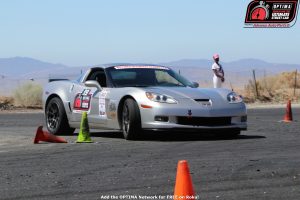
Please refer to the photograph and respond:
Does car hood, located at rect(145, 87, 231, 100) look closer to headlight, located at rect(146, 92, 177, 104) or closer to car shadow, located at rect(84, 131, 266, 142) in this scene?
headlight, located at rect(146, 92, 177, 104)

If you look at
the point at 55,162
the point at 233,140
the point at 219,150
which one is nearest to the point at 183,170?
the point at 55,162

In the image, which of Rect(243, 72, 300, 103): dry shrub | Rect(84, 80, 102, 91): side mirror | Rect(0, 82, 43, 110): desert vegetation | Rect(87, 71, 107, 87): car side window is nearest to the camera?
Rect(84, 80, 102, 91): side mirror

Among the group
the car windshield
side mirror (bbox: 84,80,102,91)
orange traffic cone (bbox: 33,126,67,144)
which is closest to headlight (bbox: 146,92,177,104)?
the car windshield

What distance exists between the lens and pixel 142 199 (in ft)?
23.8

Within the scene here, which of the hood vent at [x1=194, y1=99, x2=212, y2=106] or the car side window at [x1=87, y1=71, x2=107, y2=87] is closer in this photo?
the hood vent at [x1=194, y1=99, x2=212, y2=106]

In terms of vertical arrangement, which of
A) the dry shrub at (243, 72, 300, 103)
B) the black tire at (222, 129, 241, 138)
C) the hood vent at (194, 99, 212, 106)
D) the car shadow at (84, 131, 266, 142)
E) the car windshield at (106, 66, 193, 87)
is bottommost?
the dry shrub at (243, 72, 300, 103)

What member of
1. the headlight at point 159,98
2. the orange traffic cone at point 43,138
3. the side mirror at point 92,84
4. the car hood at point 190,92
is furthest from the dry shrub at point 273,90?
the orange traffic cone at point 43,138

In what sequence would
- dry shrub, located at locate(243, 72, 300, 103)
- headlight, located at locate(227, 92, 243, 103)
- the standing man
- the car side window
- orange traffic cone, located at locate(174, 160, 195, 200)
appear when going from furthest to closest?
dry shrub, located at locate(243, 72, 300, 103)
the standing man
the car side window
headlight, located at locate(227, 92, 243, 103)
orange traffic cone, located at locate(174, 160, 195, 200)

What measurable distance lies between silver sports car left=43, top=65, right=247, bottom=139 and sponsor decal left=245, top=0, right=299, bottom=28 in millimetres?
18637

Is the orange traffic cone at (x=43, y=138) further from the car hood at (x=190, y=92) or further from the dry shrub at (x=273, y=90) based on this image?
the dry shrub at (x=273, y=90)

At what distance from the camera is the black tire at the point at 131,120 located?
13.4 metres

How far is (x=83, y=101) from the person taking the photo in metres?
15.0

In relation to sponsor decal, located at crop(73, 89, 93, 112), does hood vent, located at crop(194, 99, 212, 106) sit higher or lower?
higher

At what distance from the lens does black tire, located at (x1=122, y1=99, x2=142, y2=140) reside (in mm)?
13422
